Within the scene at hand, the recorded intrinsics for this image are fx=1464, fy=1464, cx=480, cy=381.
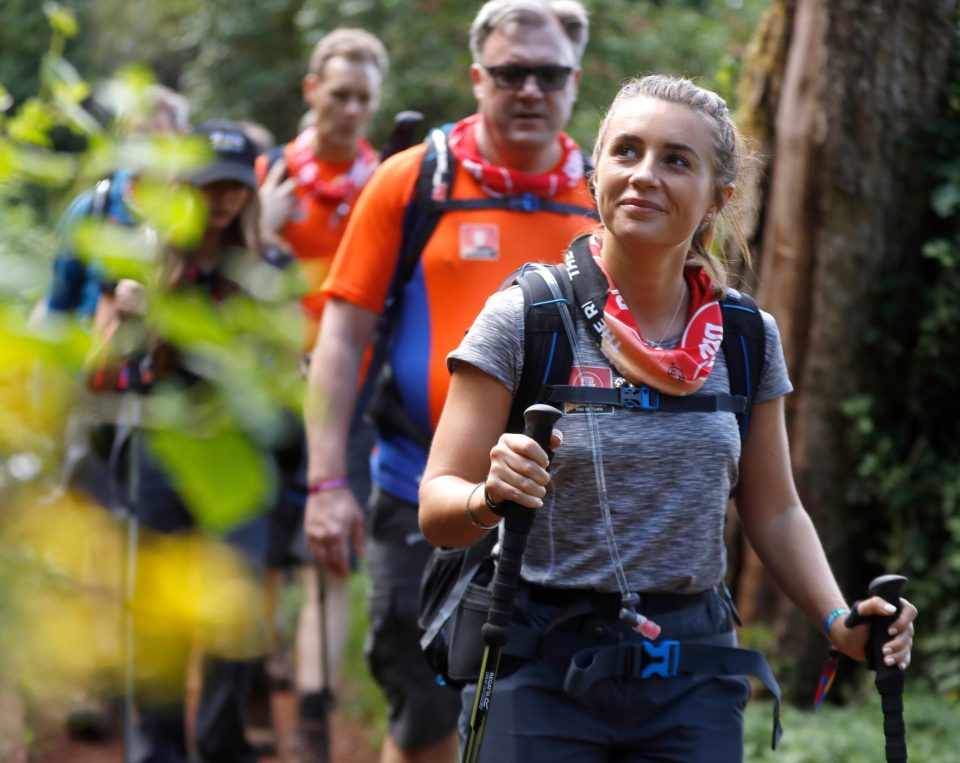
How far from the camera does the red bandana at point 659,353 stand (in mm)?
2855

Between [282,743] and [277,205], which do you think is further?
[282,743]

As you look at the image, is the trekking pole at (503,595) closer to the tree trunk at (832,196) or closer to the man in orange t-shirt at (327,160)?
the tree trunk at (832,196)

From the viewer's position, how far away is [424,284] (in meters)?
4.25

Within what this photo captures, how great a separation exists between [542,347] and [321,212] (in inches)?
160

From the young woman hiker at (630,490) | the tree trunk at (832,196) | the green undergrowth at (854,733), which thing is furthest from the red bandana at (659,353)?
the tree trunk at (832,196)

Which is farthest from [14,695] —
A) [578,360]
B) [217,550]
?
[578,360]

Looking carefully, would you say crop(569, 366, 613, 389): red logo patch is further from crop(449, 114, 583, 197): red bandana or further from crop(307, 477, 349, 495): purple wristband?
crop(307, 477, 349, 495): purple wristband

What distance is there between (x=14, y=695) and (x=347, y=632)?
5.11m

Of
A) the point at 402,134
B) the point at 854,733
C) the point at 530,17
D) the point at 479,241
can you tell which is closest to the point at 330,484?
the point at 479,241

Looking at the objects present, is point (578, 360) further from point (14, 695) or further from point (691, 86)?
point (14, 695)

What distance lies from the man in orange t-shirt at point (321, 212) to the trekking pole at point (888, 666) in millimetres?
3202

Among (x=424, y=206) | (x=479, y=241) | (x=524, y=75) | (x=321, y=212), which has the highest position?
(x=524, y=75)

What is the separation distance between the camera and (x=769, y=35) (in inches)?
256

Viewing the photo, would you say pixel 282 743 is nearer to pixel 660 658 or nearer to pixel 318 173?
pixel 318 173
